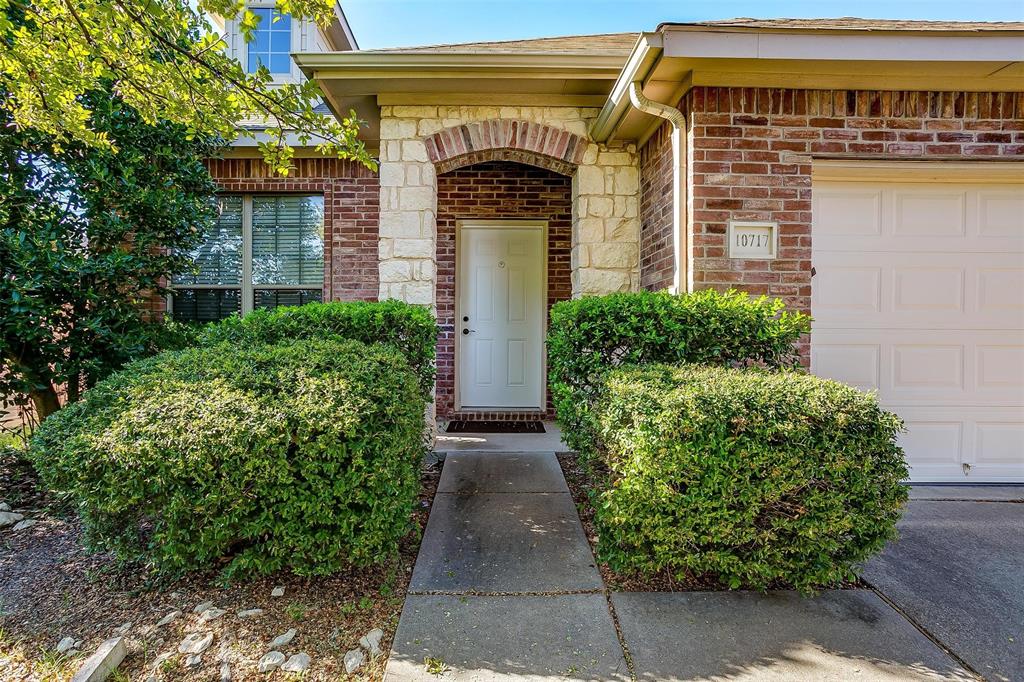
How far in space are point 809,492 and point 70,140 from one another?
4.85 meters

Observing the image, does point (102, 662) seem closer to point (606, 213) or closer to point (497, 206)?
point (606, 213)

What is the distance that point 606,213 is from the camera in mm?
4148

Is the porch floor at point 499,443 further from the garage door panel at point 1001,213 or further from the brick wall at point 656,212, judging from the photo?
the garage door panel at point 1001,213

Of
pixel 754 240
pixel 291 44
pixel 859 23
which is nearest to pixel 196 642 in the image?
pixel 754 240

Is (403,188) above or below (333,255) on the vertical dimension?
above

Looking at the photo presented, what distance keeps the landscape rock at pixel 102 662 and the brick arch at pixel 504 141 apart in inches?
136

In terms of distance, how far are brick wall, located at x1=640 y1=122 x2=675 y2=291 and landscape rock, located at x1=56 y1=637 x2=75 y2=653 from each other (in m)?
3.41

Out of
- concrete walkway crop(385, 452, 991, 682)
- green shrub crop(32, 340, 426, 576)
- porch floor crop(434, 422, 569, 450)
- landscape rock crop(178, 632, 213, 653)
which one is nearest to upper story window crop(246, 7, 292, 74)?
porch floor crop(434, 422, 569, 450)

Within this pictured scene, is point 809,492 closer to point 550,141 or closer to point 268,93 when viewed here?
point 550,141

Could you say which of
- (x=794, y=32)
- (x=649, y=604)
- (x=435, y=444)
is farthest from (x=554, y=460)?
(x=794, y=32)

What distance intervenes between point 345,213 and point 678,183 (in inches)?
131

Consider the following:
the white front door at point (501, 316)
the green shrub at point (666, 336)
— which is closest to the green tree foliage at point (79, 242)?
the white front door at point (501, 316)

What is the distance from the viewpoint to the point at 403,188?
13.3ft

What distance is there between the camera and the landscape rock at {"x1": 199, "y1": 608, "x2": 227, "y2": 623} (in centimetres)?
192
